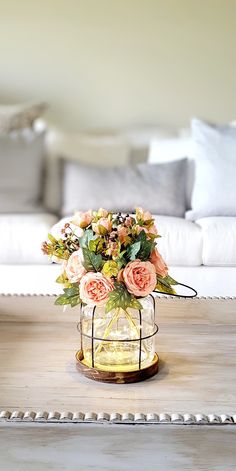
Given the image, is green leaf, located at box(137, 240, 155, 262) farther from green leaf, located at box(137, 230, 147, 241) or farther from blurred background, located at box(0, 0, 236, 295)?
blurred background, located at box(0, 0, 236, 295)

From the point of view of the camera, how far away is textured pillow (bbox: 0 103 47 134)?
3.05m

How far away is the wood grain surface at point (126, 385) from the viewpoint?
3.68 feet

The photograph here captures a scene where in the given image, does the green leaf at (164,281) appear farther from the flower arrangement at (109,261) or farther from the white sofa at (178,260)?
the white sofa at (178,260)

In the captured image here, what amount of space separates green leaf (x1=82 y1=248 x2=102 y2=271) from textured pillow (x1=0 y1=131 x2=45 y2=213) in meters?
1.70

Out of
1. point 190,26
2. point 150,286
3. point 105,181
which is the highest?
point 190,26

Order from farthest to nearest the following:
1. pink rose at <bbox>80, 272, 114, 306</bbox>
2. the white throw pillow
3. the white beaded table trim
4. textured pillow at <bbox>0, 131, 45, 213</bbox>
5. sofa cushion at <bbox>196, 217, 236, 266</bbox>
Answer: the white throw pillow < textured pillow at <bbox>0, 131, 45, 213</bbox> < sofa cushion at <bbox>196, 217, 236, 266</bbox> < pink rose at <bbox>80, 272, 114, 306</bbox> < the white beaded table trim

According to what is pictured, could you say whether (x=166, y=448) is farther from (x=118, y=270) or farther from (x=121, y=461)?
(x=118, y=270)

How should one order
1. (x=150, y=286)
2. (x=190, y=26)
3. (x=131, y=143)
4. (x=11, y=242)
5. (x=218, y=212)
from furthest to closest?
(x=190, y=26), (x=131, y=143), (x=218, y=212), (x=11, y=242), (x=150, y=286)

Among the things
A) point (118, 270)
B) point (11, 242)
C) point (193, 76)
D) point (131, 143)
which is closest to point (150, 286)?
point (118, 270)

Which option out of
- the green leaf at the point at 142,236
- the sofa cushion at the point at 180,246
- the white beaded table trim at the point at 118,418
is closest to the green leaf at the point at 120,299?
the green leaf at the point at 142,236

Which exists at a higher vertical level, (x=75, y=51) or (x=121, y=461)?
(x=75, y=51)

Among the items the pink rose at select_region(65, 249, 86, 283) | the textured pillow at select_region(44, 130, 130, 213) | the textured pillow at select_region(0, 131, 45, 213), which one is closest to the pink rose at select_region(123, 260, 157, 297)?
the pink rose at select_region(65, 249, 86, 283)

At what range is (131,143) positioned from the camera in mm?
3191

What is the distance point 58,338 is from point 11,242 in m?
1.09
